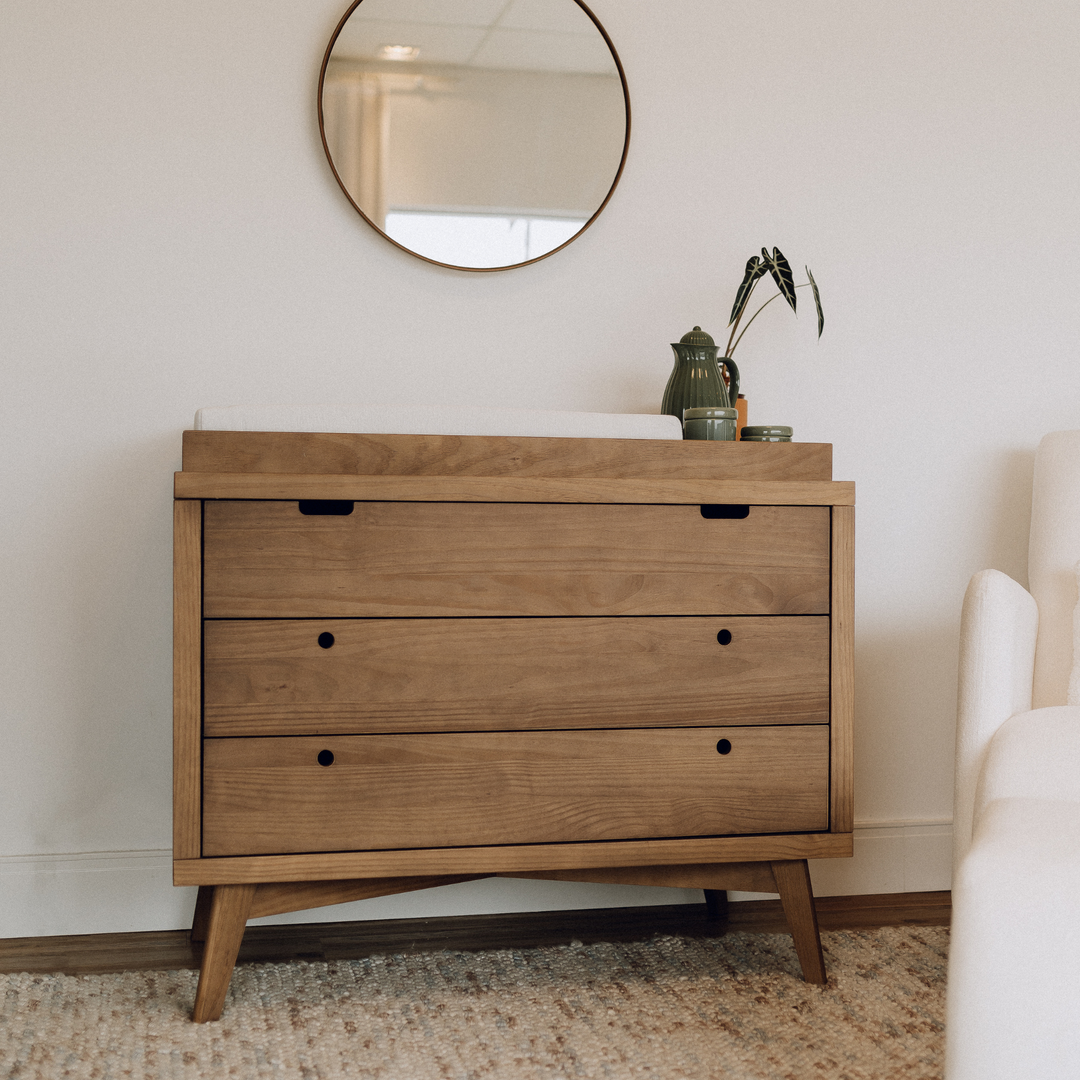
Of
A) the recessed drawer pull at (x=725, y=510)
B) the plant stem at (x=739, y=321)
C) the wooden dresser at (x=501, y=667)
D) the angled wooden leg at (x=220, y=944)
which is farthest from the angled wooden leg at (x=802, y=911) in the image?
the plant stem at (x=739, y=321)

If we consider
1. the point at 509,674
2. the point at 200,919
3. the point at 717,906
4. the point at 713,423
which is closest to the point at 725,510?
the point at 713,423

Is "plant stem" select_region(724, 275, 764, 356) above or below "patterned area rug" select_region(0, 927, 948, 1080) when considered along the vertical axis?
above

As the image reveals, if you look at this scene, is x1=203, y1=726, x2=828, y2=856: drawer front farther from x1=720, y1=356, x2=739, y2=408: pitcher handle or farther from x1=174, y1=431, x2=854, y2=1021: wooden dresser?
x1=720, y1=356, x2=739, y2=408: pitcher handle

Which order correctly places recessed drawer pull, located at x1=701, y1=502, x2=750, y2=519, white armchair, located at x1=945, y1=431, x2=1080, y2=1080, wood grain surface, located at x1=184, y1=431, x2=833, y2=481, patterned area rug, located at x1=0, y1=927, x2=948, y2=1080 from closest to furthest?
white armchair, located at x1=945, y1=431, x2=1080, y2=1080 → patterned area rug, located at x1=0, y1=927, x2=948, y2=1080 → wood grain surface, located at x1=184, y1=431, x2=833, y2=481 → recessed drawer pull, located at x1=701, y1=502, x2=750, y2=519

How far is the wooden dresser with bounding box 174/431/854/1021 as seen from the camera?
129cm

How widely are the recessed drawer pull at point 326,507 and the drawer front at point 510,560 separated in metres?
0.02

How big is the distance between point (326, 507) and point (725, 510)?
0.56 m

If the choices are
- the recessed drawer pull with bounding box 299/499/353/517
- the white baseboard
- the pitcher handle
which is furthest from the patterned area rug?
the pitcher handle

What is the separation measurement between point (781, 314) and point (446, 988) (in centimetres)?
130

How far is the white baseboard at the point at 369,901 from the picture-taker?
1658 mm

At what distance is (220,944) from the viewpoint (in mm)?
1312

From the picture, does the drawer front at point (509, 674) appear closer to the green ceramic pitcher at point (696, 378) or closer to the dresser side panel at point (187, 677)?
the dresser side panel at point (187, 677)

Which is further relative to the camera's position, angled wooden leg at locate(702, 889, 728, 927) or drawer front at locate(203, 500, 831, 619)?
angled wooden leg at locate(702, 889, 728, 927)

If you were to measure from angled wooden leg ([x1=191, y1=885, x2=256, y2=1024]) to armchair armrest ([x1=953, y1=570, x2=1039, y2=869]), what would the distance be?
943 mm
